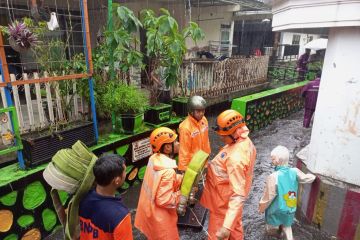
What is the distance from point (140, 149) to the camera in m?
4.76

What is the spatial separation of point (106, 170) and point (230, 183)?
3.65 ft

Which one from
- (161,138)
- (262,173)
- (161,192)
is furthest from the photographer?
(262,173)

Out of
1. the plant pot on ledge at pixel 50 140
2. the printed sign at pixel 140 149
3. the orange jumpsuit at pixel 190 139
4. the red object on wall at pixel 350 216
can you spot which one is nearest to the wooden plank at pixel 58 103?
the plant pot on ledge at pixel 50 140

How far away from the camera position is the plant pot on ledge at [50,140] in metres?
3.34

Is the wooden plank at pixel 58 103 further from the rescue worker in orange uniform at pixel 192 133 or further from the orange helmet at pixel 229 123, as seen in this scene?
the orange helmet at pixel 229 123

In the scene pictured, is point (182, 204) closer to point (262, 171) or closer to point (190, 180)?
point (190, 180)

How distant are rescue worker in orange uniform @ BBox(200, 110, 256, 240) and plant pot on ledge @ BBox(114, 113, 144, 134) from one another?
212 cm

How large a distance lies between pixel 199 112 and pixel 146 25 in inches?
82.6

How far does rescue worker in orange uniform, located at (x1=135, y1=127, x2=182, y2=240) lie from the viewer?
246cm

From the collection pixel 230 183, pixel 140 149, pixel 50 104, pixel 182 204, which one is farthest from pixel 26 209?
pixel 230 183

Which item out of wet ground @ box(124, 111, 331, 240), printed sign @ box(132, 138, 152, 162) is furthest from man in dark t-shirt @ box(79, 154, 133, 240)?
printed sign @ box(132, 138, 152, 162)

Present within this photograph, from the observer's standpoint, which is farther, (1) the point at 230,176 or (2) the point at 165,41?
(2) the point at 165,41

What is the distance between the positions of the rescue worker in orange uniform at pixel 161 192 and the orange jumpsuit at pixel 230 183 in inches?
14.3

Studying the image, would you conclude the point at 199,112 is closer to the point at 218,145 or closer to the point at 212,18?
the point at 218,145
